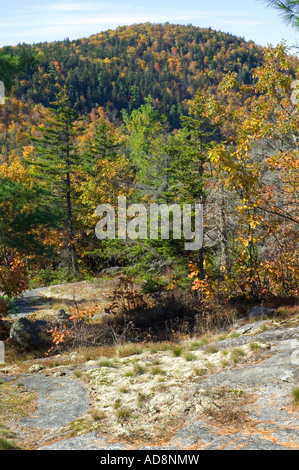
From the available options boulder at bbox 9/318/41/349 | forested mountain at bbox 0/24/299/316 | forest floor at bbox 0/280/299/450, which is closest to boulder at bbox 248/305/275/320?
forest floor at bbox 0/280/299/450

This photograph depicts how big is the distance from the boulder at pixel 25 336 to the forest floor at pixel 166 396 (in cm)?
162

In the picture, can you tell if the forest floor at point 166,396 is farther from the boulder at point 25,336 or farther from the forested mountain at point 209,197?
the forested mountain at point 209,197

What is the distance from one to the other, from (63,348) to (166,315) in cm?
378

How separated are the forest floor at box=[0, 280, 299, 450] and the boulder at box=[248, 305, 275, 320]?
737 mm

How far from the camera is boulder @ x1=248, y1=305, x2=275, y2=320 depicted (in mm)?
10834

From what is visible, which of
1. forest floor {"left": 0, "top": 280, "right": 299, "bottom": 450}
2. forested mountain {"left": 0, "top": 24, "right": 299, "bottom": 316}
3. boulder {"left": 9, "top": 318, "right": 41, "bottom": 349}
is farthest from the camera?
boulder {"left": 9, "top": 318, "right": 41, "bottom": 349}

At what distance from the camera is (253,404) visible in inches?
210

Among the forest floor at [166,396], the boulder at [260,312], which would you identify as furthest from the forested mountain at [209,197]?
the forest floor at [166,396]

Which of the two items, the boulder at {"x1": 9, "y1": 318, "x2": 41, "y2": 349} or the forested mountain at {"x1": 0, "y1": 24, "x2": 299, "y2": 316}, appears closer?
the forested mountain at {"x1": 0, "y1": 24, "x2": 299, "y2": 316}

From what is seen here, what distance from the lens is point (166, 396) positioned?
238 inches

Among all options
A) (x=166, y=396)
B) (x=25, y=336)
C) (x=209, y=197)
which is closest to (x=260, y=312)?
(x=209, y=197)

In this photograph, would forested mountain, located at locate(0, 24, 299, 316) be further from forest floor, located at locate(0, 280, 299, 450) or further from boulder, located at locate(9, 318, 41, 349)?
forest floor, located at locate(0, 280, 299, 450)
